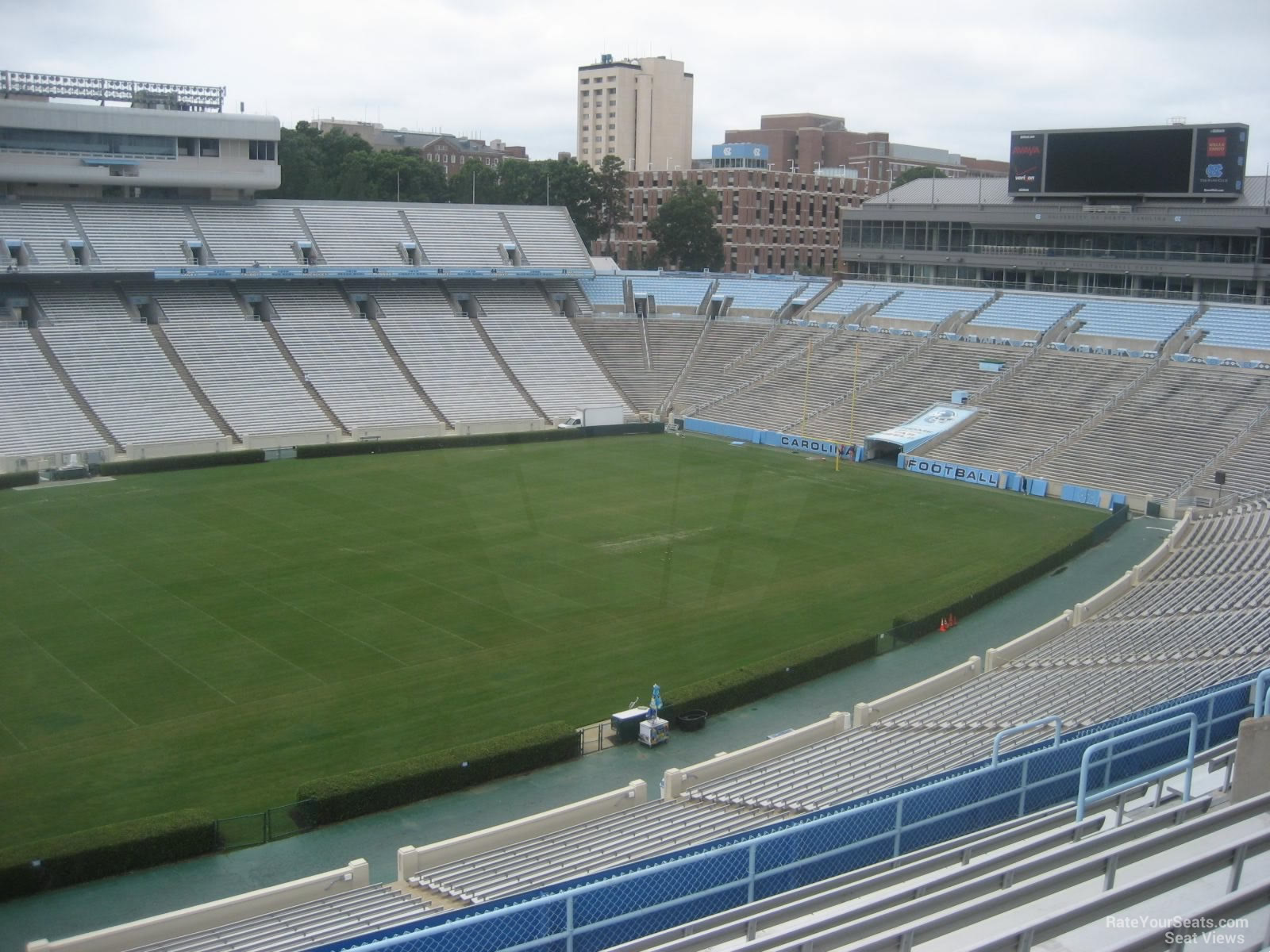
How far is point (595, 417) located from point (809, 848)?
1759 inches

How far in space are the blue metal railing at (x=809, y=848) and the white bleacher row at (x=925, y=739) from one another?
218cm

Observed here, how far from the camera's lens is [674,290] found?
7031 cm

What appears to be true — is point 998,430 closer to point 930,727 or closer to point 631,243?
point 930,727

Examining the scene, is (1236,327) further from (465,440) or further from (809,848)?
(809,848)

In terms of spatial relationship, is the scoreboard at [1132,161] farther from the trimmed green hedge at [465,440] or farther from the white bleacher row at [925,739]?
the white bleacher row at [925,739]

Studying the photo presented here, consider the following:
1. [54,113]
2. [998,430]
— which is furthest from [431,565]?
[54,113]

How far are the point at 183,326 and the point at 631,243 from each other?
173ft

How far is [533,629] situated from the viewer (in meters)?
28.4

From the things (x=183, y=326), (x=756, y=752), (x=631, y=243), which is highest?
(x=631, y=243)

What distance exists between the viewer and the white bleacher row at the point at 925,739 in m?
15.6

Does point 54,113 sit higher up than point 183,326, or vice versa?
point 54,113

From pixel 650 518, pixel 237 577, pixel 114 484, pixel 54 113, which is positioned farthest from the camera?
pixel 54 113

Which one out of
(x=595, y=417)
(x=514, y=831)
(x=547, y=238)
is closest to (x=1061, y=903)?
(x=514, y=831)

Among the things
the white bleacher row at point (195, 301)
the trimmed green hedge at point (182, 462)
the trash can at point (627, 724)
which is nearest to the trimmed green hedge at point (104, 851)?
the trash can at point (627, 724)
